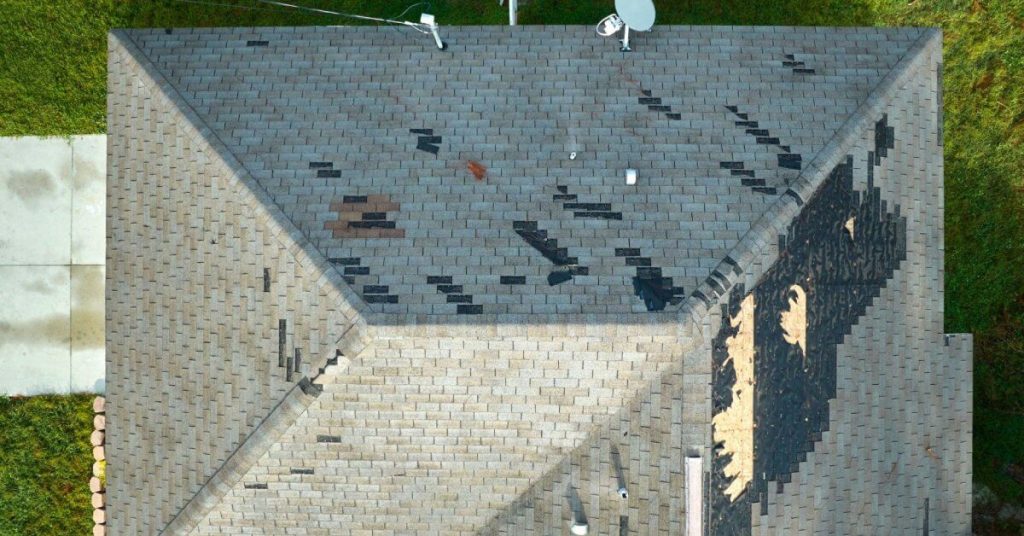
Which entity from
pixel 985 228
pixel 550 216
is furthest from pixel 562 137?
pixel 985 228

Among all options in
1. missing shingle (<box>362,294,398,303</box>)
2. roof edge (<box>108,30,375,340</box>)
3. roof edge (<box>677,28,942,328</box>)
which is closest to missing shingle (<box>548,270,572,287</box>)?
roof edge (<box>677,28,942,328</box>)

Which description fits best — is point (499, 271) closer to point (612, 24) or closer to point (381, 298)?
point (381, 298)

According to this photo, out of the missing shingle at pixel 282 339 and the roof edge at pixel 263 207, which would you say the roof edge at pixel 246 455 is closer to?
the missing shingle at pixel 282 339

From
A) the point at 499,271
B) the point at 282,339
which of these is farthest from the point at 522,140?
the point at 282,339

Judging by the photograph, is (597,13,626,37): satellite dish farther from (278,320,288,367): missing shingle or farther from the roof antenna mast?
(278,320,288,367): missing shingle

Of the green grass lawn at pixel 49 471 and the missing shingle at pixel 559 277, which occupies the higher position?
the missing shingle at pixel 559 277

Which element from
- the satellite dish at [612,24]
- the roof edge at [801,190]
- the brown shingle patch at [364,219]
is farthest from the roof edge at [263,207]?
the satellite dish at [612,24]
